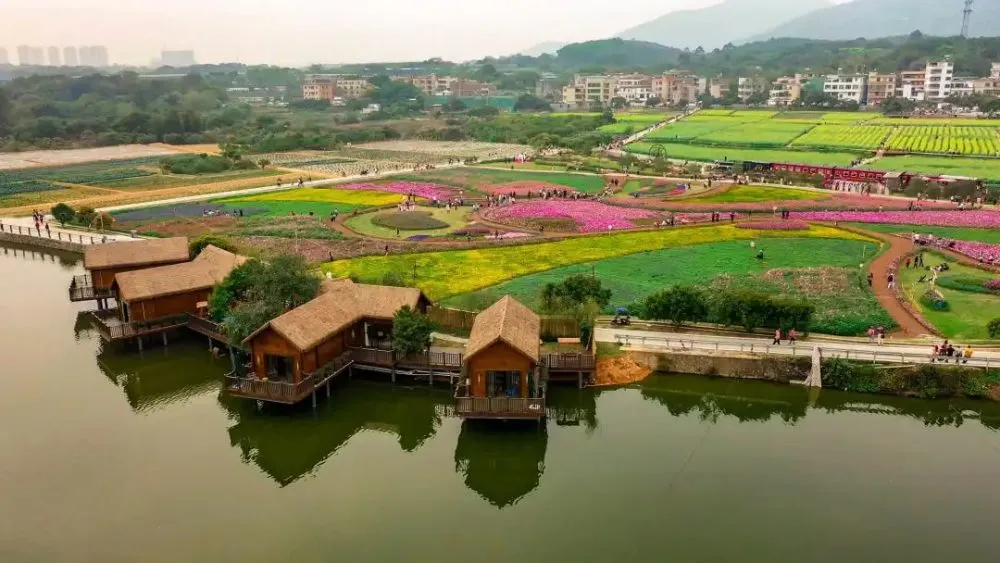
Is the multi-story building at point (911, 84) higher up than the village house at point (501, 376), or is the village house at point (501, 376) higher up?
the multi-story building at point (911, 84)

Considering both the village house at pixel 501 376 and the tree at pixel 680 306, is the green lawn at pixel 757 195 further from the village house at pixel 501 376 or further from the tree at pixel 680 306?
the village house at pixel 501 376

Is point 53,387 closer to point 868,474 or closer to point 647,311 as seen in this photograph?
point 647,311

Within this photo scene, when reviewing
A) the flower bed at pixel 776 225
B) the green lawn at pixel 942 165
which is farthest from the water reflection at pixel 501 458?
the green lawn at pixel 942 165

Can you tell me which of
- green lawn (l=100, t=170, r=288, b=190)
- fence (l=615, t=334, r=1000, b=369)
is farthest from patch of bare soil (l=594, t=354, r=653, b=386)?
green lawn (l=100, t=170, r=288, b=190)

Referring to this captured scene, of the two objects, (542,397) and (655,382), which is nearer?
(542,397)

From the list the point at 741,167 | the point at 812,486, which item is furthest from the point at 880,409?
the point at 741,167

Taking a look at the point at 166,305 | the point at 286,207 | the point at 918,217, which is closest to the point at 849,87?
the point at 918,217
